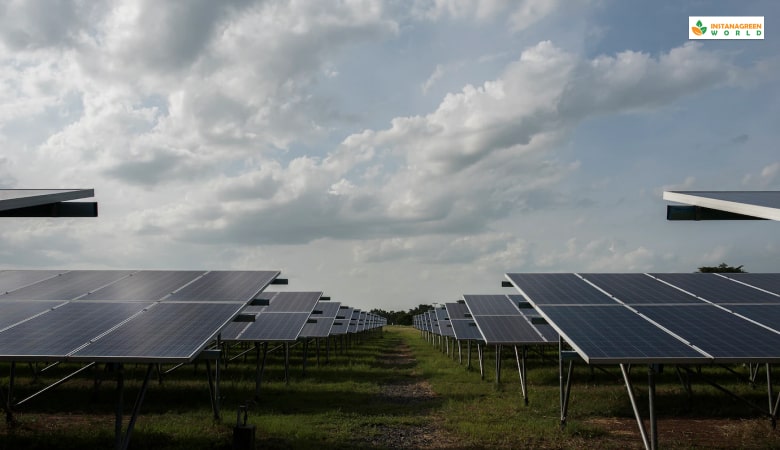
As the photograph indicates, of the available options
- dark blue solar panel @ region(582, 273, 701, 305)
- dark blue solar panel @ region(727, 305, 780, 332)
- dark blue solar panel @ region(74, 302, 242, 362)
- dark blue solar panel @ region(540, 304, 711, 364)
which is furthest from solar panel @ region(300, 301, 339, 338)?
dark blue solar panel @ region(727, 305, 780, 332)

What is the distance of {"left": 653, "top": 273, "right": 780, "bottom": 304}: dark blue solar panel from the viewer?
16.2 m

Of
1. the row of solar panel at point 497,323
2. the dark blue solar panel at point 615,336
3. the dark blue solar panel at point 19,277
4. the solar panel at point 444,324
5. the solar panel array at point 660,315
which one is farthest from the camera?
the solar panel at point 444,324

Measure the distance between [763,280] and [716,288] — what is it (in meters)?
4.55

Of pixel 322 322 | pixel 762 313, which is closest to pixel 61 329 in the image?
pixel 762 313

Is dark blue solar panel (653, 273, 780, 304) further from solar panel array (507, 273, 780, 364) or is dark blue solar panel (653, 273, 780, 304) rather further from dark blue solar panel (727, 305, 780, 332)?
dark blue solar panel (727, 305, 780, 332)

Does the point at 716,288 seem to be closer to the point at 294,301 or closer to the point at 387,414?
the point at 387,414

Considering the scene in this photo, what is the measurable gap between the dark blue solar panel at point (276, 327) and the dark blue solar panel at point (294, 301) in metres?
1.27

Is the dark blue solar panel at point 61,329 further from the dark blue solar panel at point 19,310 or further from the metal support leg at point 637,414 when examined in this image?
the metal support leg at point 637,414

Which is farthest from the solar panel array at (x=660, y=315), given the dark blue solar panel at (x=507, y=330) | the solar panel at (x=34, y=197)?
the solar panel at (x=34, y=197)

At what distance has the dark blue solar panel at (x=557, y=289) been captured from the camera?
15.1 m

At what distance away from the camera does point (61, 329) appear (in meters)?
12.4

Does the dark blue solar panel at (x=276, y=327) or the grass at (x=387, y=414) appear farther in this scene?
the dark blue solar panel at (x=276, y=327)

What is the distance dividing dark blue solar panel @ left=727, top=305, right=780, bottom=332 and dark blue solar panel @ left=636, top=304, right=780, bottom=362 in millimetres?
433

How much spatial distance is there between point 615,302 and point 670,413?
15.4ft
